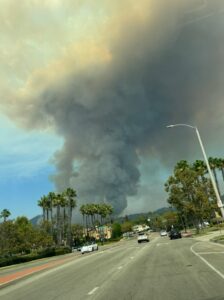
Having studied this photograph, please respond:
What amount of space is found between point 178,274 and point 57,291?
14.8 feet

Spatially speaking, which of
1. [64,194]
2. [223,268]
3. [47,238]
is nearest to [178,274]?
[223,268]

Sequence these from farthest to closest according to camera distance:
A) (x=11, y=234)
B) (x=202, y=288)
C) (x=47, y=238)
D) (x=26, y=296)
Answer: (x=47, y=238), (x=11, y=234), (x=26, y=296), (x=202, y=288)

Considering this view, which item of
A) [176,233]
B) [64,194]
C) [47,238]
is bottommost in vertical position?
[176,233]

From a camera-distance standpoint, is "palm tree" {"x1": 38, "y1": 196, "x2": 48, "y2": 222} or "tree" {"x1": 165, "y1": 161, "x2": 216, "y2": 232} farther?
"palm tree" {"x1": 38, "y1": 196, "x2": 48, "y2": 222}

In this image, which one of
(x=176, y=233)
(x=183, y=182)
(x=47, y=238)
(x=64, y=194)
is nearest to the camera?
(x=176, y=233)

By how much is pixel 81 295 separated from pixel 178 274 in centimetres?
436

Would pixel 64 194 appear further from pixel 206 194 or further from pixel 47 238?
pixel 206 194

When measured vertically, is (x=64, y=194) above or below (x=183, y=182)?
above

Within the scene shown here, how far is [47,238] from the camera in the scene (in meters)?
99.9

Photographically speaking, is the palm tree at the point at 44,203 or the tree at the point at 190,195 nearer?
the tree at the point at 190,195

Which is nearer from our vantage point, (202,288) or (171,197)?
(202,288)

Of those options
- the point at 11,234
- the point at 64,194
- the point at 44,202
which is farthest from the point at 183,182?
the point at 44,202

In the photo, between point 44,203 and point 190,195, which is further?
point 44,203

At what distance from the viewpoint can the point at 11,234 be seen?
256 feet
